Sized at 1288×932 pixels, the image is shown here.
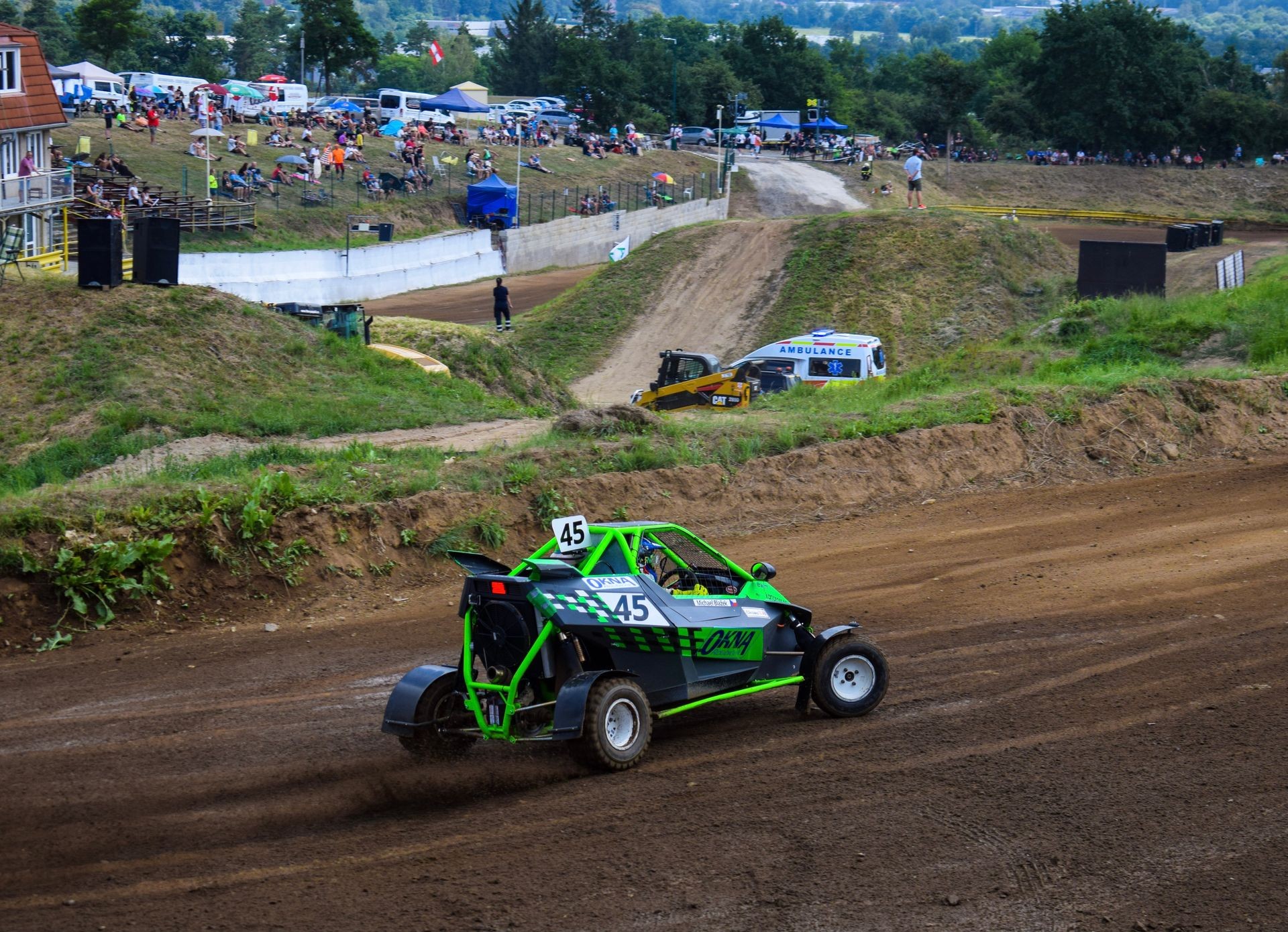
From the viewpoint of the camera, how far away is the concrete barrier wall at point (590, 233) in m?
57.1

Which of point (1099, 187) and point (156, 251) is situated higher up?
point (1099, 187)

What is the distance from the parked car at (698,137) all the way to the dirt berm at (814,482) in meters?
72.5

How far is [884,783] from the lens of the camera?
8078 mm

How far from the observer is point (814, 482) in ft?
52.3

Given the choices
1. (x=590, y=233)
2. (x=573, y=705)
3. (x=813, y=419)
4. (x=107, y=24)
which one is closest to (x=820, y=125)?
(x=590, y=233)

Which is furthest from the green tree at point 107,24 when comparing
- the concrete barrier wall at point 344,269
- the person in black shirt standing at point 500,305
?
the person in black shirt standing at point 500,305

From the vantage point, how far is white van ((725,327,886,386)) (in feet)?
93.0

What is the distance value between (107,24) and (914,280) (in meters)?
67.5

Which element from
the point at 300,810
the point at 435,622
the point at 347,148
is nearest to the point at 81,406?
the point at 435,622

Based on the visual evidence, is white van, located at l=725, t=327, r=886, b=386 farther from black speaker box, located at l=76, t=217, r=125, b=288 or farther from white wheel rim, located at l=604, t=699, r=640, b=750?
white wheel rim, located at l=604, t=699, r=640, b=750

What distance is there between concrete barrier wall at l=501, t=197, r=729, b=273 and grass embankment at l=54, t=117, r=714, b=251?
2.54m

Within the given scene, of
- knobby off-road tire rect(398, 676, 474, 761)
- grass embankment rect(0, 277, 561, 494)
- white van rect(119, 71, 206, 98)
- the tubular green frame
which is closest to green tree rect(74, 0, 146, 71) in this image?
white van rect(119, 71, 206, 98)

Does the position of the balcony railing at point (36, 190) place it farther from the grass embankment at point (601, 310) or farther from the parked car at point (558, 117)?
the parked car at point (558, 117)

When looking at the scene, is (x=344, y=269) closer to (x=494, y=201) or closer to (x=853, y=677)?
(x=494, y=201)
